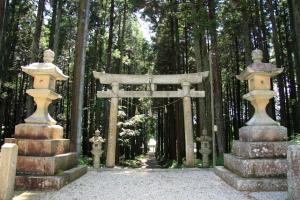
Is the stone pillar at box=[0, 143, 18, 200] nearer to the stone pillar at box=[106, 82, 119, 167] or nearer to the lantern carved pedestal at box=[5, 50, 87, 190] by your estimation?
the lantern carved pedestal at box=[5, 50, 87, 190]

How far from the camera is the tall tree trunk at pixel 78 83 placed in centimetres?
1072

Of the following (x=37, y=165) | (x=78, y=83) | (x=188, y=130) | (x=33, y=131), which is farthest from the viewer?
(x=188, y=130)

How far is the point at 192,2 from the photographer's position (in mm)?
14273

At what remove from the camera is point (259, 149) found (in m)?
6.06

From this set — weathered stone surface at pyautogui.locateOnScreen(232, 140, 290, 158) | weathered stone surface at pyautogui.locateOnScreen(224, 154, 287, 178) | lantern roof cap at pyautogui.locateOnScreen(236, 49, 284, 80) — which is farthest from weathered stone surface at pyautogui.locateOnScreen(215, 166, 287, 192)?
lantern roof cap at pyautogui.locateOnScreen(236, 49, 284, 80)

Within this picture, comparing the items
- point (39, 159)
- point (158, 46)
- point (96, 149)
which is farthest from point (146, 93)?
point (158, 46)

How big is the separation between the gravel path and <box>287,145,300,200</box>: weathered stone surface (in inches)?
31.7

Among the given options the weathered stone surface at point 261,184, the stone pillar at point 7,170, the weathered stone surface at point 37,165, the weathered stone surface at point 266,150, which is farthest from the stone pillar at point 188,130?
the stone pillar at point 7,170

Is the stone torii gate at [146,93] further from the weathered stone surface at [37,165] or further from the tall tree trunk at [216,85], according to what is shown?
the weathered stone surface at [37,165]

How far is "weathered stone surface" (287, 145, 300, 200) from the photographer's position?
13.8 ft

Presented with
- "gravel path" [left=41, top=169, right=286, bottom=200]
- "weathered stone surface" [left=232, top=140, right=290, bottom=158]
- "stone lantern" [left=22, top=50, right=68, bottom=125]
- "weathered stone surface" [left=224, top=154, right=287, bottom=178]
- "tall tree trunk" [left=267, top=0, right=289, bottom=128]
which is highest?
"tall tree trunk" [left=267, top=0, right=289, bottom=128]

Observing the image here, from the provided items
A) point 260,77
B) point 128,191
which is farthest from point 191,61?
point 128,191

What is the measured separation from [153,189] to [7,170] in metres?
2.95

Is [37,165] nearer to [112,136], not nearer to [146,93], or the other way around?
[112,136]
